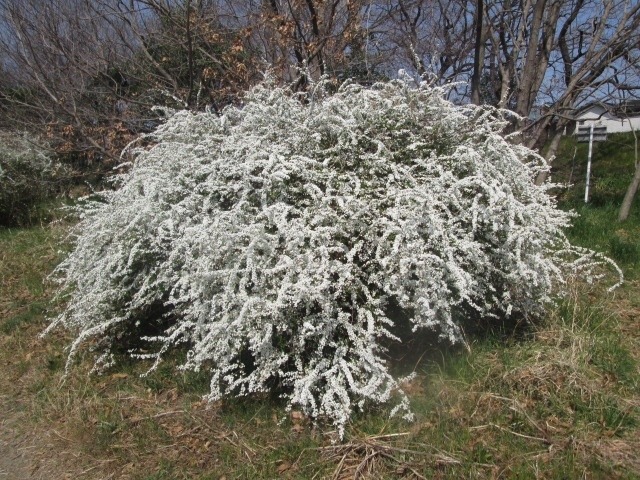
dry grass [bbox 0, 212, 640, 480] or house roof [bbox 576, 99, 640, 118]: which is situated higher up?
house roof [bbox 576, 99, 640, 118]

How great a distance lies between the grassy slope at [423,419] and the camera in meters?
2.54

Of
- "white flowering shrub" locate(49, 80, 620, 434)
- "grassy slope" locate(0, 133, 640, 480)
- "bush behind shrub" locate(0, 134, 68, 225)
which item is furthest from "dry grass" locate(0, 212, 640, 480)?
"bush behind shrub" locate(0, 134, 68, 225)

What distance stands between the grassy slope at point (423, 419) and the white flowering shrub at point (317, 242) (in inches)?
6.8

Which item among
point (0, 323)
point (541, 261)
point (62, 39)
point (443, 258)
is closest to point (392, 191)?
point (443, 258)

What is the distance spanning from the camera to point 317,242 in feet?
9.65

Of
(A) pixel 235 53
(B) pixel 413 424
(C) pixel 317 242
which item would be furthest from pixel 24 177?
(B) pixel 413 424

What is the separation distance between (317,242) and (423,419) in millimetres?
1076

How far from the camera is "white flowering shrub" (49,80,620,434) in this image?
279 cm

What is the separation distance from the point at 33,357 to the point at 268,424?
2148mm

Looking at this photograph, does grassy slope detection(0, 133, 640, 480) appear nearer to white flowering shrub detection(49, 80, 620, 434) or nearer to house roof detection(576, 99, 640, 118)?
white flowering shrub detection(49, 80, 620, 434)

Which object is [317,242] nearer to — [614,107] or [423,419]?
[423,419]

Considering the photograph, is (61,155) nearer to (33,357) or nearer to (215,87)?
(215,87)

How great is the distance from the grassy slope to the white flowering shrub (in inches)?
6.8

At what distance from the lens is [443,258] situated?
2.95 m
